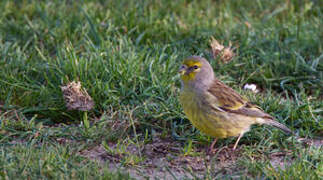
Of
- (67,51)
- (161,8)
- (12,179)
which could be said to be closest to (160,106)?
(67,51)

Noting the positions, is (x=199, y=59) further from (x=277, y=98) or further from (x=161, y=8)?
(x=161, y=8)

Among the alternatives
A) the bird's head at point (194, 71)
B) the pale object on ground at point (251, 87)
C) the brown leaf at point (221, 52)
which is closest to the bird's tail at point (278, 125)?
the bird's head at point (194, 71)

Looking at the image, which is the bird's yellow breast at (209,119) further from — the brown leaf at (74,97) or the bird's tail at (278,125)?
the brown leaf at (74,97)

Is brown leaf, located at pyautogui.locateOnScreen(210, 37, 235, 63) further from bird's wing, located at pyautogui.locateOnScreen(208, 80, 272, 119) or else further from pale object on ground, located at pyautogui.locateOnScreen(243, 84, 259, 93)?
bird's wing, located at pyautogui.locateOnScreen(208, 80, 272, 119)

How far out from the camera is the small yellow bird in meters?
Result: 5.19

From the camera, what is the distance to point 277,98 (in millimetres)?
6145

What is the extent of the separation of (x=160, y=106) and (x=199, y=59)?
2.40 feet

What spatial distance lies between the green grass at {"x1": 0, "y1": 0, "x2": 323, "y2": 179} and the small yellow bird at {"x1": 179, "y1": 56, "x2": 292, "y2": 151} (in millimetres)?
226

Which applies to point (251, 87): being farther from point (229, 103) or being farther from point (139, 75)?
point (139, 75)

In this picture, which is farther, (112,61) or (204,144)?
(112,61)

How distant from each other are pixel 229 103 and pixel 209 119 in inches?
13.5

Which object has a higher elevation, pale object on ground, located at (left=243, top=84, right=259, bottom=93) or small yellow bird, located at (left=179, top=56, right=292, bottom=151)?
small yellow bird, located at (left=179, top=56, right=292, bottom=151)

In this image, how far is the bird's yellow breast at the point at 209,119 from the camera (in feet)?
16.9

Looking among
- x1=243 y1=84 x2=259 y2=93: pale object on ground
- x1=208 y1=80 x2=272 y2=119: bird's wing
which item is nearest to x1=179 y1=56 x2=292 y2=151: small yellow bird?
x1=208 y1=80 x2=272 y2=119: bird's wing
